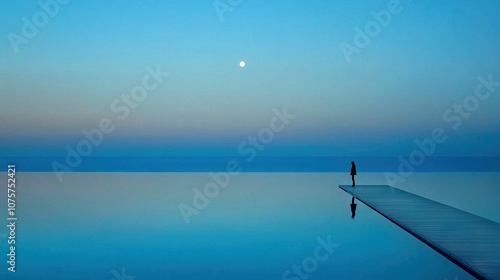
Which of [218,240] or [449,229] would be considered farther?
[218,240]

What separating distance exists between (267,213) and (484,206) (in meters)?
7.39

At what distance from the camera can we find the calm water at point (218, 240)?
29.3 ft

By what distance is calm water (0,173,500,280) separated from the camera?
8930 millimetres

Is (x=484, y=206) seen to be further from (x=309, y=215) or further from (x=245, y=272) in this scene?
(x=245, y=272)

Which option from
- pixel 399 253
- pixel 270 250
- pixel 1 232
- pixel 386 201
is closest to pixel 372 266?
pixel 399 253

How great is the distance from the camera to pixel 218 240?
11703 mm

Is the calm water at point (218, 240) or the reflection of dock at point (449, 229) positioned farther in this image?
the calm water at point (218, 240)

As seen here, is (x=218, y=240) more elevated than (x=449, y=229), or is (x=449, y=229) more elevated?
(x=218, y=240)

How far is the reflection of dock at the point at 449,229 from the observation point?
26.5 ft

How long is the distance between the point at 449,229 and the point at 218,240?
516 centimetres

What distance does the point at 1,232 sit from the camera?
40.4 ft

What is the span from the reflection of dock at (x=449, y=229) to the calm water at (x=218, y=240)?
0.25 m

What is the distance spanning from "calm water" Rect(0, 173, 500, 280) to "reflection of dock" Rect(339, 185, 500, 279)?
0.82 feet

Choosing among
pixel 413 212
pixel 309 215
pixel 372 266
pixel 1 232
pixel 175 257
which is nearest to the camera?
pixel 372 266
